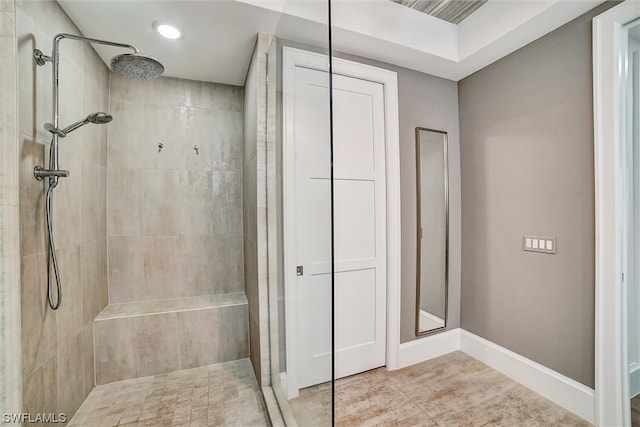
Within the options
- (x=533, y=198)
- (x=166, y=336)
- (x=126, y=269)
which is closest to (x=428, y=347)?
(x=533, y=198)

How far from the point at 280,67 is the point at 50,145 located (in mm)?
1216

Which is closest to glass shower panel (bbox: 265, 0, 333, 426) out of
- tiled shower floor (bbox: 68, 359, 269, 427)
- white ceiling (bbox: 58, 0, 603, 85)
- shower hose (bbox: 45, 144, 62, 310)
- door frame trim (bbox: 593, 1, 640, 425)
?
white ceiling (bbox: 58, 0, 603, 85)

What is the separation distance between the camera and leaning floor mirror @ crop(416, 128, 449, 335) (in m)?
2.17

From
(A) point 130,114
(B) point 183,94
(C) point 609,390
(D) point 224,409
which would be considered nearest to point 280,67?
(B) point 183,94

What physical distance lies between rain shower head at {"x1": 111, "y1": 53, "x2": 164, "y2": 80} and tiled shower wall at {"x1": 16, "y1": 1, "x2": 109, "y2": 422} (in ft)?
0.99

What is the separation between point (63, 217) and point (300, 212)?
1.35 meters

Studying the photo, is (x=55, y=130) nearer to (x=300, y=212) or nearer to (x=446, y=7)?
(x=300, y=212)

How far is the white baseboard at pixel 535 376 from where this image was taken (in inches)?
62.4

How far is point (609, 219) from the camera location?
1.46 metres

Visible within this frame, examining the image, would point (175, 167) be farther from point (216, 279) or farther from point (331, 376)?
point (331, 376)

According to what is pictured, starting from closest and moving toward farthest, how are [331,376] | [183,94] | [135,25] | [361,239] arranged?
[331,376], [135,25], [361,239], [183,94]

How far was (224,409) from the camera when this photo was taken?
5.31 feet

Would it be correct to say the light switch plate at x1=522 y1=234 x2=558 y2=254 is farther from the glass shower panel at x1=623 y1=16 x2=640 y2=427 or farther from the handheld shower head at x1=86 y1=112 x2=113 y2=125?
the handheld shower head at x1=86 y1=112 x2=113 y2=125

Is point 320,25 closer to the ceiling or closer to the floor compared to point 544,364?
closer to the ceiling
